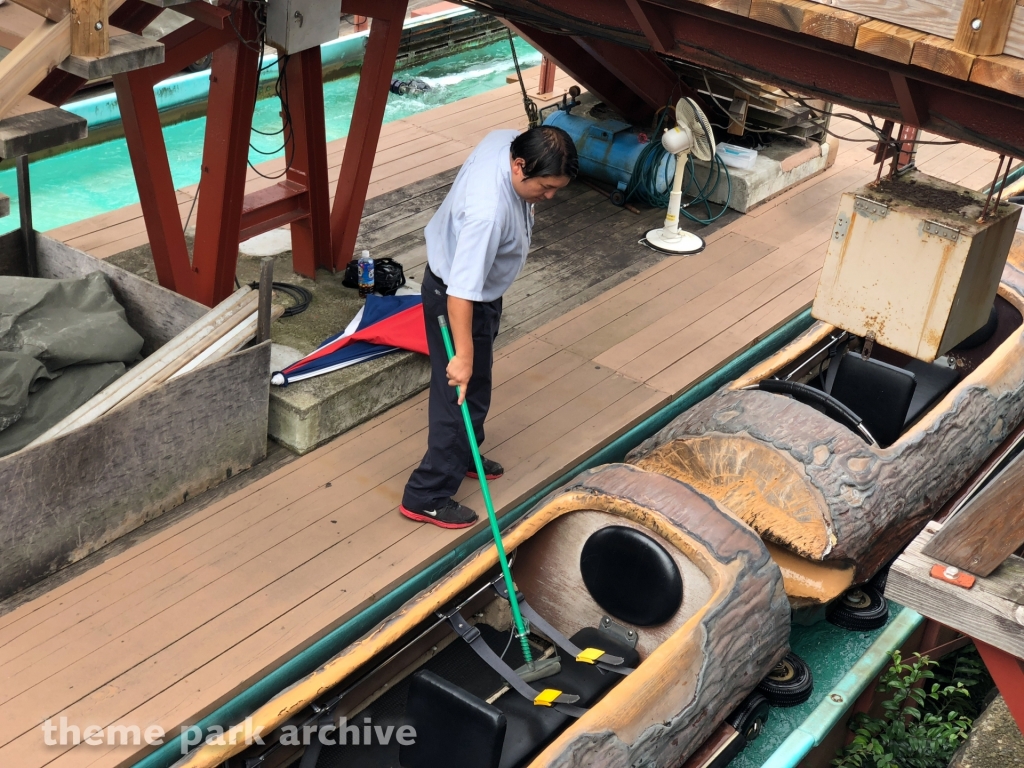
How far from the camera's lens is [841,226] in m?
4.49

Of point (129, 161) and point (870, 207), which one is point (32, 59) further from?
point (129, 161)

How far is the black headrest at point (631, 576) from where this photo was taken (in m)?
4.24

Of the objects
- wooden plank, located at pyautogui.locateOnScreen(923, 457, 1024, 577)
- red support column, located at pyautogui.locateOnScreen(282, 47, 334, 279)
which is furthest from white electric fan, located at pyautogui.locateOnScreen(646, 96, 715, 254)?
wooden plank, located at pyautogui.locateOnScreen(923, 457, 1024, 577)

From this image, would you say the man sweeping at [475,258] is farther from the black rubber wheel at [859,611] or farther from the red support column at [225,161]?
the black rubber wheel at [859,611]

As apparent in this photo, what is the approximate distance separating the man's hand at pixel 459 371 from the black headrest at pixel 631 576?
0.79 metres

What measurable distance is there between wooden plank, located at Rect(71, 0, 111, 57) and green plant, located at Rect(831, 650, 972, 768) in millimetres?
4078

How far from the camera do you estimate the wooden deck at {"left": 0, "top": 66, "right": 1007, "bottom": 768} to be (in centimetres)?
409

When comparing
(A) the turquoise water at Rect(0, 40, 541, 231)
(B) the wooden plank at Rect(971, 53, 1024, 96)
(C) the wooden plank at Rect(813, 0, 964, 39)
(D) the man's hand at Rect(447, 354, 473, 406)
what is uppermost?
(C) the wooden plank at Rect(813, 0, 964, 39)

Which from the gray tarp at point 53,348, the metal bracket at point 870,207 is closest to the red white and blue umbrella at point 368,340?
the gray tarp at point 53,348

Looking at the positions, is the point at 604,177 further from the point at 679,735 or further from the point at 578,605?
the point at 679,735

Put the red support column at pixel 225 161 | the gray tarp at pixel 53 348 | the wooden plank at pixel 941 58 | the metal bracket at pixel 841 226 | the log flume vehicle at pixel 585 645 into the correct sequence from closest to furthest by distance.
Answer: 1. the wooden plank at pixel 941 58
2. the log flume vehicle at pixel 585 645
3. the metal bracket at pixel 841 226
4. the gray tarp at pixel 53 348
5. the red support column at pixel 225 161

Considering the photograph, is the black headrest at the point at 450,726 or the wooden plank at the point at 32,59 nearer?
the black headrest at the point at 450,726

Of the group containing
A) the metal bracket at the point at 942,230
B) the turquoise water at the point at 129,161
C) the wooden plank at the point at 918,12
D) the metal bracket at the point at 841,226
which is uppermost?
the wooden plank at the point at 918,12

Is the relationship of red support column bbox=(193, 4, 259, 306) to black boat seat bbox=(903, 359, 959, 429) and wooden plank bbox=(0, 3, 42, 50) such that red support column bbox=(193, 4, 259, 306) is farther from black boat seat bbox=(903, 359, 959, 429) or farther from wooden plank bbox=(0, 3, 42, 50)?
black boat seat bbox=(903, 359, 959, 429)
